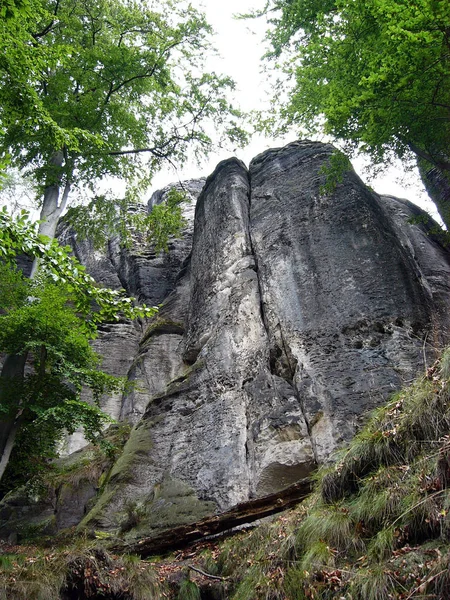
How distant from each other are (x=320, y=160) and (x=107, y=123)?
620 centimetres

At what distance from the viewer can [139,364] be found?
14766 mm

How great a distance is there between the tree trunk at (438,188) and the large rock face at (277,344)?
133 inches

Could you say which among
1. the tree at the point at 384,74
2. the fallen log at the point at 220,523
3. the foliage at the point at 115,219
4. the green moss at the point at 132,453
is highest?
the foliage at the point at 115,219

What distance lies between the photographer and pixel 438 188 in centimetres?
1697

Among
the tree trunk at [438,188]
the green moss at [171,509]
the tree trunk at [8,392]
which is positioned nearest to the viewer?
the green moss at [171,509]

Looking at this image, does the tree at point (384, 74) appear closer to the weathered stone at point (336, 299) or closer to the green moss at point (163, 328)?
the weathered stone at point (336, 299)

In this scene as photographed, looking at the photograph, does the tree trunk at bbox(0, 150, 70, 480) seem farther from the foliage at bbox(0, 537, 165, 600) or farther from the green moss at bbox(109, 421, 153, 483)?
the foliage at bbox(0, 537, 165, 600)

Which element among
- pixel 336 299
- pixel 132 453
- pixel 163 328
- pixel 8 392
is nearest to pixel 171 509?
pixel 132 453

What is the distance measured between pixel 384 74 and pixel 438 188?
9.88 m

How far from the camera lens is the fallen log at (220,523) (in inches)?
269

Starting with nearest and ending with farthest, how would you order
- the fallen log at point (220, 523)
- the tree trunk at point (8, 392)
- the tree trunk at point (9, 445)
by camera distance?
the fallen log at point (220, 523), the tree trunk at point (9, 445), the tree trunk at point (8, 392)

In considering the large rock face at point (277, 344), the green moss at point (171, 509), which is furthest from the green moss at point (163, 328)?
the green moss at point (171, 509)

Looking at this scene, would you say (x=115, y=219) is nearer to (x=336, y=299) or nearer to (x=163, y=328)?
(x=163, y=328)

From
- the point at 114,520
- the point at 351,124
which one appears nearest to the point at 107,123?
the point at 351,124
